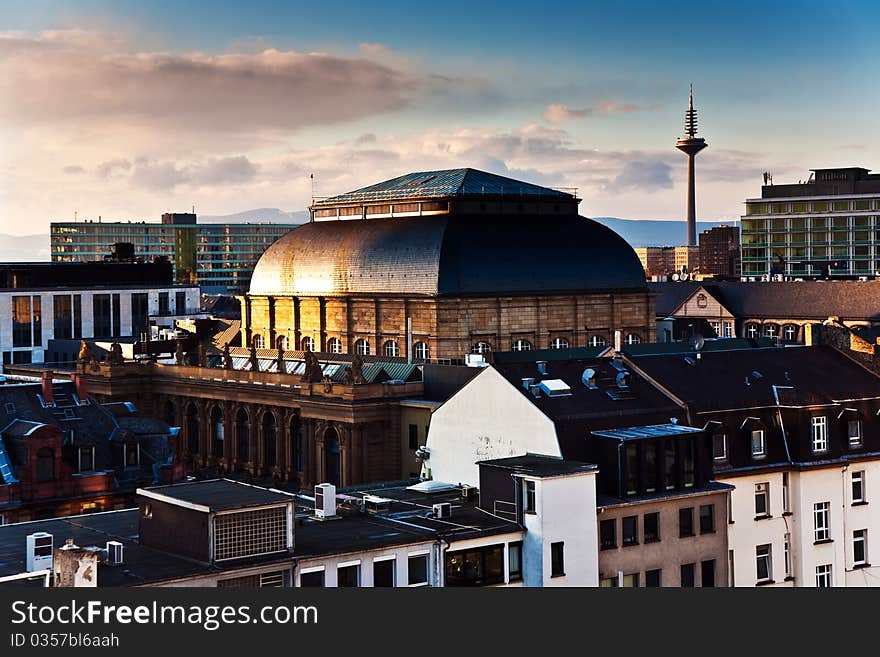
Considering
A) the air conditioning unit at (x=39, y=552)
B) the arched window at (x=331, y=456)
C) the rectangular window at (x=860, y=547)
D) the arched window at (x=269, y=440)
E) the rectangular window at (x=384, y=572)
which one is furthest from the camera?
the arched window at (x=269, y=440)

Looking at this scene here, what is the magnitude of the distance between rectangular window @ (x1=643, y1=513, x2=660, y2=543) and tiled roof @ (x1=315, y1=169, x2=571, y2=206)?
66.8 metres

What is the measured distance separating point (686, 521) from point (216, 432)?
2714 inches

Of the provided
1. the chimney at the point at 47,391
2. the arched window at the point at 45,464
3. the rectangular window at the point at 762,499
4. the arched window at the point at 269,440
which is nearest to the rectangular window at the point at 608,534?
the rectangular window at the point at 762,499

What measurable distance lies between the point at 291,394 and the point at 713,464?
50.9 meters

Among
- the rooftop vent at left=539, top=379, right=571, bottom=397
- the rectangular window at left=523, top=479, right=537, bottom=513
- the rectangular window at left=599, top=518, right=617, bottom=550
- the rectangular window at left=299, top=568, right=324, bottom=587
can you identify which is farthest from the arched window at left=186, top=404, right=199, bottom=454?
the rectangular window at left=299, top=568, right=324, bottom=587

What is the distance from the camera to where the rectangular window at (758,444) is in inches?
3423

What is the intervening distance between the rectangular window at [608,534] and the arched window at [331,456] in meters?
49.3

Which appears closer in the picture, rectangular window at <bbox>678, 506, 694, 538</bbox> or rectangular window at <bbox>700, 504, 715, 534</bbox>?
rectangular window at <bbox>678, 506, 694, 538</bbox>

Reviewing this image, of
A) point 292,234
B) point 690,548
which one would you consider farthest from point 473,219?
point 690,548

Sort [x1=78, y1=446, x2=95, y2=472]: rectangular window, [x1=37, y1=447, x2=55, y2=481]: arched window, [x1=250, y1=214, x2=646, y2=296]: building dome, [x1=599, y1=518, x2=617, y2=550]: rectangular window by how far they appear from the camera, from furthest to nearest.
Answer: [x1=250, y1=214, x2=646, y2=296]: building dome
[x1=78, y1=446, x2=95, y2=472]: rectangular window
[x1=37, y1=447, x2=55, y2=481]: arched window
[x1=599, y1=518, x2=617, y2=550]: rectangular window

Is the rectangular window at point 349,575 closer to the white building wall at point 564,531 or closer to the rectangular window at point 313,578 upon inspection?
the rectangular window at point 313,578

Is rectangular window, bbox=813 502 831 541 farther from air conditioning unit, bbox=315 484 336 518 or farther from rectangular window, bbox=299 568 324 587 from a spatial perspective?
rectangular window, bbox=299 568 324 587

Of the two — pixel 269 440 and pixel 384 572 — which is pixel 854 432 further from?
pixel 269 440

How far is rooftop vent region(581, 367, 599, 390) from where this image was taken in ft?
279
